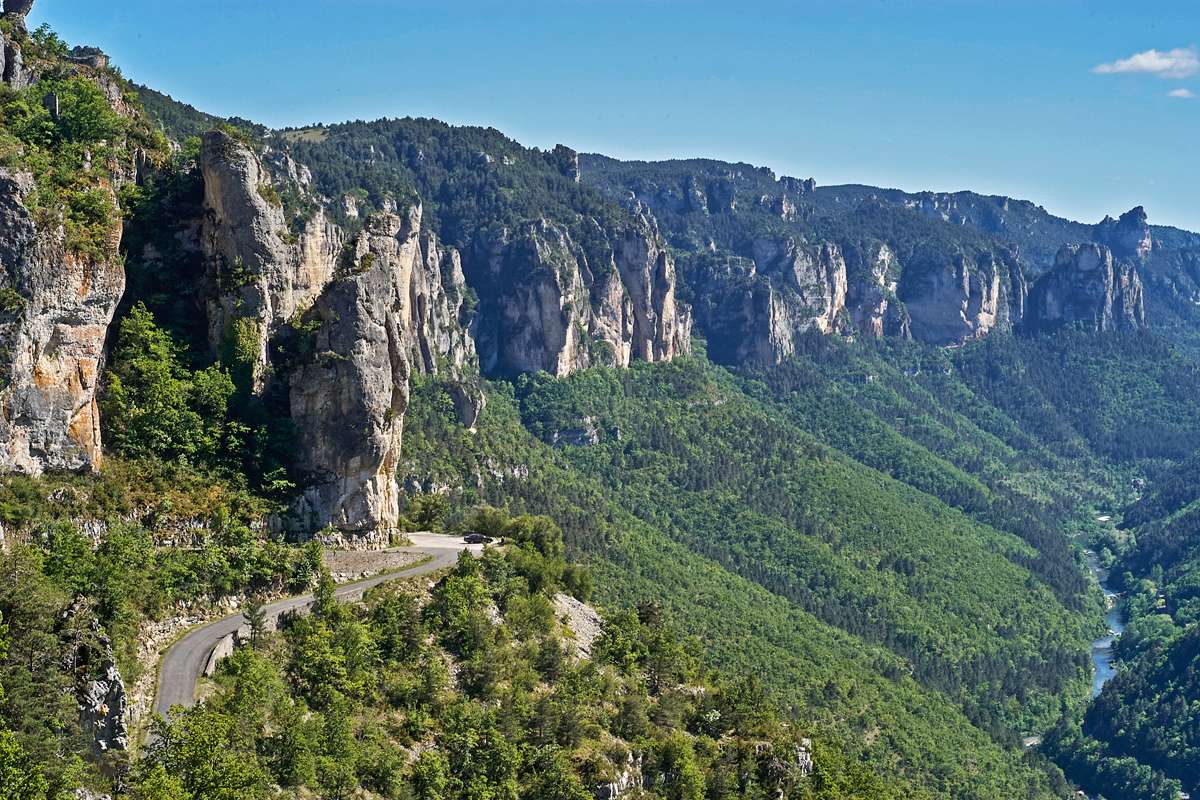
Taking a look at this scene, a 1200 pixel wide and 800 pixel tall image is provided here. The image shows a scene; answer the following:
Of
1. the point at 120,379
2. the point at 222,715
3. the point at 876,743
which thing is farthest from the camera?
the point at 876,743

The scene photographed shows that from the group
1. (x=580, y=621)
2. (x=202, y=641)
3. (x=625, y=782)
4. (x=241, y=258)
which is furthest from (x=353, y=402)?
(x=625, y=782)

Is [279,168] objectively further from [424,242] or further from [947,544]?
[947,544]

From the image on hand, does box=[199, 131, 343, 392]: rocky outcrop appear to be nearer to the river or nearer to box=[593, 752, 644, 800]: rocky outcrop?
box=[593, 752, 644, 800]: rocky outcrop

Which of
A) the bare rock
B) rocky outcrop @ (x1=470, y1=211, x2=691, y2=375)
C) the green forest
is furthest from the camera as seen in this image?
rocky outcrop @ (x1=470, y1=211, x2=691, y2=375)

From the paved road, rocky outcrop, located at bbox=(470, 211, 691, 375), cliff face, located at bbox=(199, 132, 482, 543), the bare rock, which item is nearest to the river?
rocky outcrop, located at bbox=(470, 211, 691, 375)

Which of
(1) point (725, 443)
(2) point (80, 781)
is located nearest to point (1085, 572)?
(1) point (725, 443)

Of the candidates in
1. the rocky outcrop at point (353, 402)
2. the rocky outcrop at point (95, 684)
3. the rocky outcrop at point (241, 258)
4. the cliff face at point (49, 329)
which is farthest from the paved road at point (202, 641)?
the rocky outcrop at point (241, 258)
